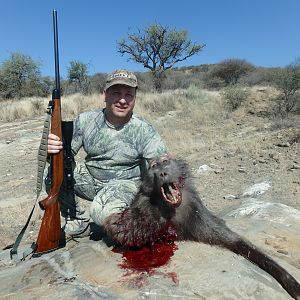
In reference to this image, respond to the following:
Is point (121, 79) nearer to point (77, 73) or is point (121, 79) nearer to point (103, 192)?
point (103, 192)

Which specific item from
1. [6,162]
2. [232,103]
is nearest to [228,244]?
[6,162]

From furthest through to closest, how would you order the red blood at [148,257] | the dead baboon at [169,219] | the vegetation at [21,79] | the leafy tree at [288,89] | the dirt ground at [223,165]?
the vegetation at [21,79] → the leafy tree at [288,89] → the dirt ground at [223,165] → the dead baboon at [169,219] → the red blood at [148,257]

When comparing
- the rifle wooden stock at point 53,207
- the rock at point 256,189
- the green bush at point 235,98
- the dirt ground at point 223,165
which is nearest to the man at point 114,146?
the rifle wooden stock at point 53,207

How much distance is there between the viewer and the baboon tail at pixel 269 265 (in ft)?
9.05

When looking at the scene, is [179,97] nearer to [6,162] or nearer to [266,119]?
[266,119]

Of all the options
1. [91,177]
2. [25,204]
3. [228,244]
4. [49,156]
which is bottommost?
[25,204]

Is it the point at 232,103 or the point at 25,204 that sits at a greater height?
the point at 232,103

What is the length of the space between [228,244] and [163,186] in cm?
69

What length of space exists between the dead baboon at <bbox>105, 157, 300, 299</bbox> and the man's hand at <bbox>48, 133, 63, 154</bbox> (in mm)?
746

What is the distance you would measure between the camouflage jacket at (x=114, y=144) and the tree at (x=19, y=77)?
2354 cm

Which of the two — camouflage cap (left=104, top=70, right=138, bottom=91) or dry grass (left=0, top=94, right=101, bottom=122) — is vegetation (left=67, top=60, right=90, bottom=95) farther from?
camouflage cap (left=104, top=70, right=138, bottom=91)

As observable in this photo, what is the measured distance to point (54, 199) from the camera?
3.48m

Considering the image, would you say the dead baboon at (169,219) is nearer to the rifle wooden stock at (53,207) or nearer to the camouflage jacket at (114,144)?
the rifle wooden stock at (53,207)

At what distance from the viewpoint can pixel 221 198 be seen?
20.9 feet
